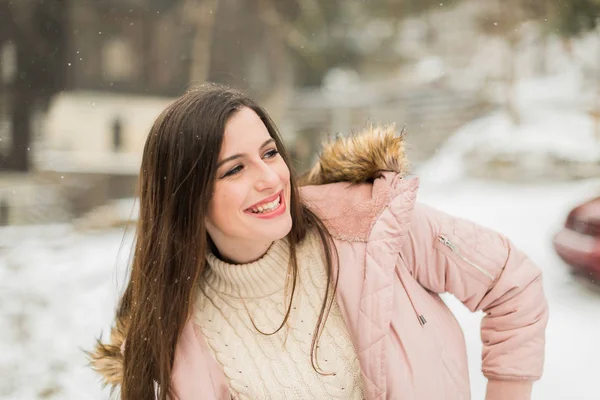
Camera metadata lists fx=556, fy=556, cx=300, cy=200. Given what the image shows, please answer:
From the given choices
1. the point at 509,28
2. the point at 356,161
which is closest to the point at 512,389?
the point at 356,161

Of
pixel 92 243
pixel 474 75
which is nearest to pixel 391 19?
pixel 474 75

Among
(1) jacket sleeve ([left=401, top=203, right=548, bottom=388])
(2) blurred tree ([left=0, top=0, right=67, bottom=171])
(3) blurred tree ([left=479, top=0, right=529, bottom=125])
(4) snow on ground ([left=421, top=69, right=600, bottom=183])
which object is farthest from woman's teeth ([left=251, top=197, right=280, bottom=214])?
(2) blurred tree ([left=0, top=0, right=67, bottom=171])

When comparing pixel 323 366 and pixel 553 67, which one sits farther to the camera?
pixel 553 67

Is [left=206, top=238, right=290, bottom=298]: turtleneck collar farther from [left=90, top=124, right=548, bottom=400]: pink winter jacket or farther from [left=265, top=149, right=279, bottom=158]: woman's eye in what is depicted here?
[left=265, top=149, right=279, bottom=158]: woman's eye

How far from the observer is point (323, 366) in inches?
60.2

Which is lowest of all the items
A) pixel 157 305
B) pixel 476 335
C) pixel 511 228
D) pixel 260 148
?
pixel 476 335

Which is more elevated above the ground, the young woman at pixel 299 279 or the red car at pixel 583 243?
the young woman at pixel 299 279

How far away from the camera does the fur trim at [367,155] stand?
5.10ft

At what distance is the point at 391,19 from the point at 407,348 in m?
5.95

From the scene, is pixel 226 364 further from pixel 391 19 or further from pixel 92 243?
pixel 391 19

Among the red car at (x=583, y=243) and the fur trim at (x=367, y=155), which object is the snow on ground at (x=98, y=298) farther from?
the fur trim at (x=367, y=155)

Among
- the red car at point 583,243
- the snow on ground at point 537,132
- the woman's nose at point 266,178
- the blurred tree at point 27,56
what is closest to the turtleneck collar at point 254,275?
the woman's nose at point 266,178

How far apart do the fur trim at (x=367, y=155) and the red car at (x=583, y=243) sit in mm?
2283

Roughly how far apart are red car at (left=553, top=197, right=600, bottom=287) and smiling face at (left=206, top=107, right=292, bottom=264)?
2.58 metres
